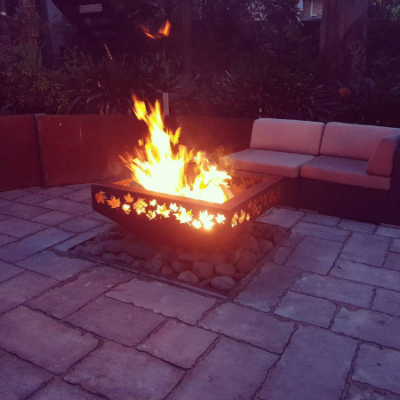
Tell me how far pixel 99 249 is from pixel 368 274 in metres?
2.25

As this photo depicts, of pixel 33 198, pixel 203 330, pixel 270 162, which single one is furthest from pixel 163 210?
pixel 33 198

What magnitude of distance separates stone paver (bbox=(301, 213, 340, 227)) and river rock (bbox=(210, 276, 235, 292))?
171 cm

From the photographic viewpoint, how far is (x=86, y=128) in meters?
5.68

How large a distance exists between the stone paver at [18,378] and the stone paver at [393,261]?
2709 mm

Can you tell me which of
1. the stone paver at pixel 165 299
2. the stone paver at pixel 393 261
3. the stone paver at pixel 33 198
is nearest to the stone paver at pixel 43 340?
the stone paver at pixel 165 299

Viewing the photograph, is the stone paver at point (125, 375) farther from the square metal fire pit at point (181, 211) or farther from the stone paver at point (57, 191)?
the stone paver at point (57, 191)

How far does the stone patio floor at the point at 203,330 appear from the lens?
80.4 inches

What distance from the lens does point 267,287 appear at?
9.87 ft

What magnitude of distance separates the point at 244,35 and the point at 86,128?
9.76 metres

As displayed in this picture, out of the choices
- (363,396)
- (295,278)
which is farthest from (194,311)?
(363,396)

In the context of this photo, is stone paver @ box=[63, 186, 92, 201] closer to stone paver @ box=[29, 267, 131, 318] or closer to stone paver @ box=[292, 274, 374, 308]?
stone paver @ box=[29, 267, 131, 318]

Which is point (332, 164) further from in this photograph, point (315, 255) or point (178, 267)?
point (178, 267)

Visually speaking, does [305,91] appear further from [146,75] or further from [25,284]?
[25,284]

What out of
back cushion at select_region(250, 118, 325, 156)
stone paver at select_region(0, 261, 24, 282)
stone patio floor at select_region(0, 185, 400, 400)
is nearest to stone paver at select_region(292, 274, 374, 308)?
stone patio floor at select_region(0, 185, 400, 400)
